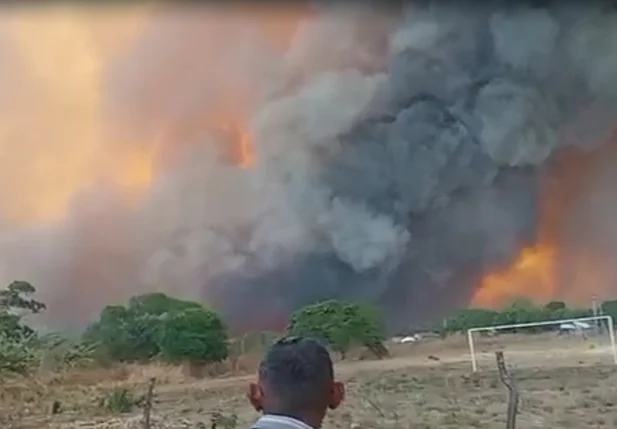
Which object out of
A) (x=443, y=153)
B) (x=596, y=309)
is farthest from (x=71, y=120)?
(x=596, y=309)

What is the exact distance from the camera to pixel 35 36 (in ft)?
10.4

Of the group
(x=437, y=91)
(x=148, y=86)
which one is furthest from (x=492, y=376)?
(x=148, y=86)

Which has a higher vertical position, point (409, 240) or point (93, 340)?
point (409, 240)

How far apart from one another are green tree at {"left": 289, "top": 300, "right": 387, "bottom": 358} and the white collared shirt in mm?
1890

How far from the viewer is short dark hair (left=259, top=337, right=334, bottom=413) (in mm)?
1156

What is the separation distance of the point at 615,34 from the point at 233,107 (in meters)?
1.36

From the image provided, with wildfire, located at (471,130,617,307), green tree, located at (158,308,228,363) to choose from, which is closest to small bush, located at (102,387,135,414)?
green tree, located at (158,308,228,363)

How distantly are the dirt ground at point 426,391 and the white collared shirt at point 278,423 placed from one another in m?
1.90

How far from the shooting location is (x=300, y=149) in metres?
3.14

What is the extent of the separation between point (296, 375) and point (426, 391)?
77.5 inches

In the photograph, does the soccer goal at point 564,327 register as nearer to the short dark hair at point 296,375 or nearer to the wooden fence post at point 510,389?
the wooden fence post at point 510,389

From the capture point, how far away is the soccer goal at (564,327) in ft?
9.96

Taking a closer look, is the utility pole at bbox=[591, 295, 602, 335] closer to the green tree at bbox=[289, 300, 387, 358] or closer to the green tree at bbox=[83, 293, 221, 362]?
the green tree at bbox=[289, 300, 387, 358]

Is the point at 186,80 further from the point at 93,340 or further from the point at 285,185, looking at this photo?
the point at 93,340
